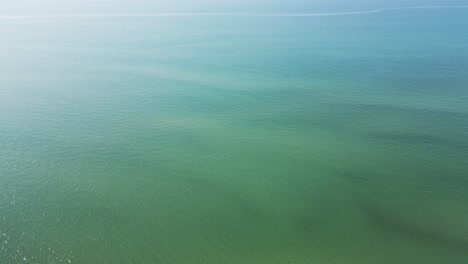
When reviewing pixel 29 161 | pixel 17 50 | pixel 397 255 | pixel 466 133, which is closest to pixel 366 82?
pixel 466 133

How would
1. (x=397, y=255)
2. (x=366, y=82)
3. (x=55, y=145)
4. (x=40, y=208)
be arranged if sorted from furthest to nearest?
(x=366, y=82) < (x=55, y=145) < (x=40, y=208) < (x=397, y=255)

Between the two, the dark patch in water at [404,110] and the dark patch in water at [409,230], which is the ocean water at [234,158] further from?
the dark patch in water at [404,110]

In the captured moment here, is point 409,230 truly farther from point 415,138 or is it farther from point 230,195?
point 415,138

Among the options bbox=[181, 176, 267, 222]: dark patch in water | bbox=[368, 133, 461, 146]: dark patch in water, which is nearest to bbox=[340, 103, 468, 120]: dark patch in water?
bbox=[368, 133, 461, 146]: dark patch in water

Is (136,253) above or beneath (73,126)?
beneath

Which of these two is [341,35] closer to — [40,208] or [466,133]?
[466,133]

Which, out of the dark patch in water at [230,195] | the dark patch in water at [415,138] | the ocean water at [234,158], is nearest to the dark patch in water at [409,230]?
the ocean water at [234,158]

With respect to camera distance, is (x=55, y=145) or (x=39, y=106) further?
(x=39, y=106)
